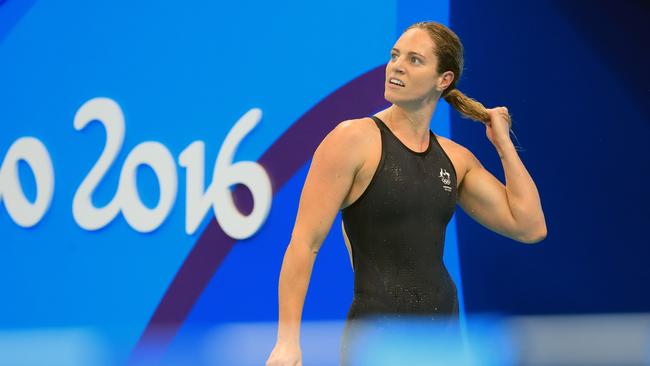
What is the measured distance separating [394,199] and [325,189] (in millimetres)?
253

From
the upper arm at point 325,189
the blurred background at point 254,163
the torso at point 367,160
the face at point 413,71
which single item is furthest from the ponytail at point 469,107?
the blurred background at point 254,163

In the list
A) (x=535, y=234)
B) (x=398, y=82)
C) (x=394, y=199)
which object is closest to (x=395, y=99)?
(x=398, y=82)

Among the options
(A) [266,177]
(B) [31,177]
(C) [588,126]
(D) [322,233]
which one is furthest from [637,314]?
(B) [31,177]

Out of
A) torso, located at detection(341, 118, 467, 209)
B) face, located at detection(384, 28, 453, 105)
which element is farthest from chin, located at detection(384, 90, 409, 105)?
torso, located at detection(341, 118, 467, 209)

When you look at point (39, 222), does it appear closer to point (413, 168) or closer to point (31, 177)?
point (31, 177)

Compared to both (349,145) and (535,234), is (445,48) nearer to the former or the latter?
(349,145)

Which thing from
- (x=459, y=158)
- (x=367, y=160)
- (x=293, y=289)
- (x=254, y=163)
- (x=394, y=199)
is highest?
(x=254, y=163)

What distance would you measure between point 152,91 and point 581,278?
2582 mm

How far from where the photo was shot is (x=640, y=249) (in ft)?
15.7

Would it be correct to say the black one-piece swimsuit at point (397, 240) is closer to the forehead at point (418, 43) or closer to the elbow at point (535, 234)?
the forehead at point (418, 43)

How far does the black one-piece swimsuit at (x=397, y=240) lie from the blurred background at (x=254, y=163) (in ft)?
4.93

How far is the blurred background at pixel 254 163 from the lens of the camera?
189 inches

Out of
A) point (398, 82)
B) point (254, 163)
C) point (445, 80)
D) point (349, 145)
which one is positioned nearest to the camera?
point (349, 145)

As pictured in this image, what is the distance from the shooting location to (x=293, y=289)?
2.80 meters
